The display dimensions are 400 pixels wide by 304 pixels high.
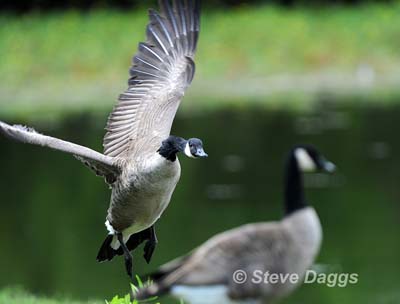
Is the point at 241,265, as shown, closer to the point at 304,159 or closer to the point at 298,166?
the point at 298,166

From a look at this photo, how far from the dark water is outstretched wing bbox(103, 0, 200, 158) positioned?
399 centimetres

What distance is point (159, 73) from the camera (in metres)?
8.03

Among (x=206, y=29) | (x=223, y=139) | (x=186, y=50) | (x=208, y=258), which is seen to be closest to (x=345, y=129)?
(x=223, y=139)

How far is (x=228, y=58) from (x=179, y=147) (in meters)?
16.6

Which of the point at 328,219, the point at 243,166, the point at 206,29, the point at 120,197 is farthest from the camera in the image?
the point at 206,29

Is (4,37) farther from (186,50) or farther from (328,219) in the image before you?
(186,50)

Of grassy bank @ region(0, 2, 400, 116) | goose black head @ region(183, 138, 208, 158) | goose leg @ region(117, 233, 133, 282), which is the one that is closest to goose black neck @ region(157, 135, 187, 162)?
goose black head @ region(183, 138, 208, 158)

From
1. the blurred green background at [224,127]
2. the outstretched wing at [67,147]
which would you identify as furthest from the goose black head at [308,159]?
the blurred green background at [224,127]

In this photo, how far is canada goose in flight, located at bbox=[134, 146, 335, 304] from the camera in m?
6.66

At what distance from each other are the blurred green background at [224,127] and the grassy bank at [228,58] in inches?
1.5

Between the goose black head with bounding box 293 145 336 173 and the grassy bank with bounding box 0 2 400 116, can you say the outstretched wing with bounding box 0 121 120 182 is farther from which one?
the grassy bank with bounding box 0 2 400 116

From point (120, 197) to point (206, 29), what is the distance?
17259 millimetres

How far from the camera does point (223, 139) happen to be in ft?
60.4

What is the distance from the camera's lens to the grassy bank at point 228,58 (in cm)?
2220
